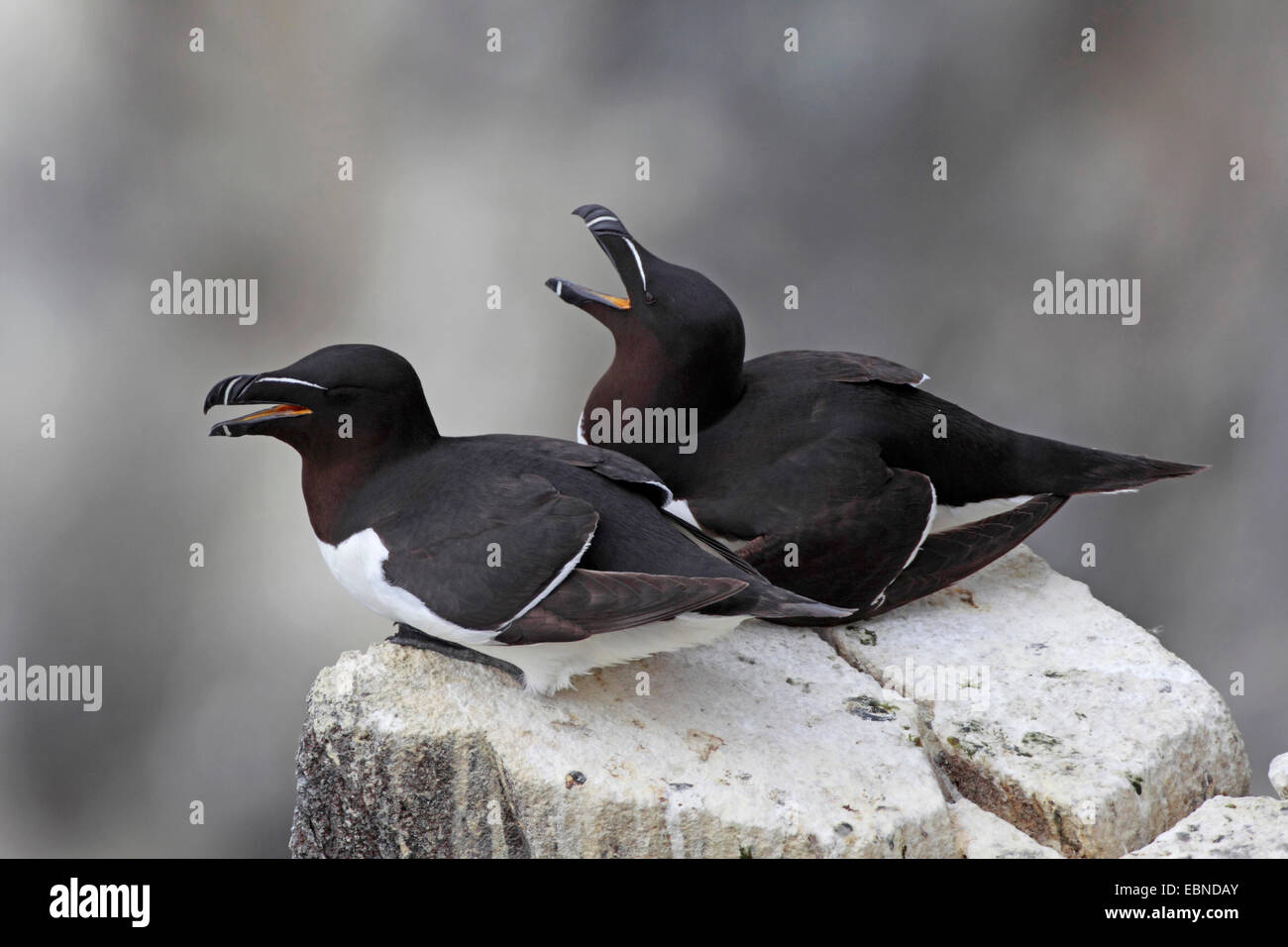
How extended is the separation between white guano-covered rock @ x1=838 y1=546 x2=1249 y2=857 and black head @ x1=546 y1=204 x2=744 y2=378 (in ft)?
2.38

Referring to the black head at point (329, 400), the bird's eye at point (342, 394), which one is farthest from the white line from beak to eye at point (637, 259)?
the bird's eye at point (342, 394)

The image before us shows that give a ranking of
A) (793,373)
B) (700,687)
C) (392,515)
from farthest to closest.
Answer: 1. (793,373)
2. (700,687)
3. (392,515)

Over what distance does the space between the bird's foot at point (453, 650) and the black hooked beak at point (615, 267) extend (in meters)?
0.91

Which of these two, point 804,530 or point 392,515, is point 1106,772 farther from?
point 392,515

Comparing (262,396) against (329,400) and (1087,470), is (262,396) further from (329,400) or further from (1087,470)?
(1087,470)

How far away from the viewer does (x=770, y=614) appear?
284 centimetres

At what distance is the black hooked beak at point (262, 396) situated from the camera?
3037 millimetres

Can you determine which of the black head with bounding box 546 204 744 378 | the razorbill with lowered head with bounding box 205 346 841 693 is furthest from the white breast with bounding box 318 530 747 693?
the black head with bounding box 546 204 744 378

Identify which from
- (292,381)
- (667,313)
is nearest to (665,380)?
(667,313)

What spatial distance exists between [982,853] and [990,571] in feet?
3.42

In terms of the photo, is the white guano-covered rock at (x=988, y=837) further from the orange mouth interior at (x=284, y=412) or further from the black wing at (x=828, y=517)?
the orange mouth interior at (x=284, y=412)

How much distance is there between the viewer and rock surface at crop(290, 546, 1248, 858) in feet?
9.63

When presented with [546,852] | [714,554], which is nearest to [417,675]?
[546,852]

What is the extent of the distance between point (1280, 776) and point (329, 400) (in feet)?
6.82
